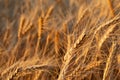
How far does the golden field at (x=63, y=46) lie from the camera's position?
4.20 ft

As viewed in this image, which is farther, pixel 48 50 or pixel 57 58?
pixel 48 50

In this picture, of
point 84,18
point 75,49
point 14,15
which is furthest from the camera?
point 14,15

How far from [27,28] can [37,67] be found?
2.66ft

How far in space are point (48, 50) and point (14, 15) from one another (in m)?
0.86

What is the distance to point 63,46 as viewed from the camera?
73.0 inches

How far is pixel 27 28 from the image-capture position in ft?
6.72

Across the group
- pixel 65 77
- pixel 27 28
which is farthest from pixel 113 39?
pixel 27 28

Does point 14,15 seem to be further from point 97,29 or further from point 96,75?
point 97,29

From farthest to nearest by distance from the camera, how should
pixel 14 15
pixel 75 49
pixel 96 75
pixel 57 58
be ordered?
pixel 14 15 < pixel 57 58 < pixel 96 75 < pixel 75 49

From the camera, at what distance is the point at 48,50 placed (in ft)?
6.28

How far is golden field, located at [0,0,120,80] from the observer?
1.28m

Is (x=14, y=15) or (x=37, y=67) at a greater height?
(x=14, y=15)

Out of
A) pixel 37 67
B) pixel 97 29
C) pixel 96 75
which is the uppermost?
pixel 97 29

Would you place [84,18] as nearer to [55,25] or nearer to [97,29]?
[55,25]
